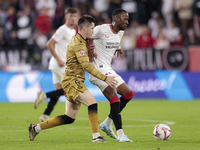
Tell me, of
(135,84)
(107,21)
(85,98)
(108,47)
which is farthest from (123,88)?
(107,21)

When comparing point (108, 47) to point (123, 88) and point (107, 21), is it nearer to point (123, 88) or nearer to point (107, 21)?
point (123, 88)

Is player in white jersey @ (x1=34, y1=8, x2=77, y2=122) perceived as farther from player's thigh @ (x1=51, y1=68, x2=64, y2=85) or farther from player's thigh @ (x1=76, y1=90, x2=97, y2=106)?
player's thigh @ (x1=76, y1=90, x2=97, y2=106)

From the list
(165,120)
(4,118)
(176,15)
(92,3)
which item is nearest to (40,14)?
(92,3)

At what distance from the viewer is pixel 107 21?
1795 centimetres

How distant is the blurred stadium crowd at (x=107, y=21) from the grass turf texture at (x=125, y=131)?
529cm

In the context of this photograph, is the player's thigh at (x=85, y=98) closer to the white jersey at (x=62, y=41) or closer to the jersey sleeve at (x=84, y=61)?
the jersey sleeve at (x=84, y=61)

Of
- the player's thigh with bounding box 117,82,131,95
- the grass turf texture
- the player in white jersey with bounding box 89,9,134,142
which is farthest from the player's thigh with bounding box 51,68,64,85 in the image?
the player's thigh with bounding box 117,82,131,95

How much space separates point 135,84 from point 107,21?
13.9 ft

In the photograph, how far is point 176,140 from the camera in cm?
634

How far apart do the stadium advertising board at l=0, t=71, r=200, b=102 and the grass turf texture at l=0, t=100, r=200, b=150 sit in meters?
2.33

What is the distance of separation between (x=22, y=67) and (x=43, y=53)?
1.12 meters

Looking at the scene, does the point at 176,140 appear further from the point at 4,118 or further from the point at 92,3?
the point at 92,3

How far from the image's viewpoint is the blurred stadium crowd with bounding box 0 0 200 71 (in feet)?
56.3

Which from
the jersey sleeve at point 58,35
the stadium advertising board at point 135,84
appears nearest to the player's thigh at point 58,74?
the jersey sleeve at point 58,35
